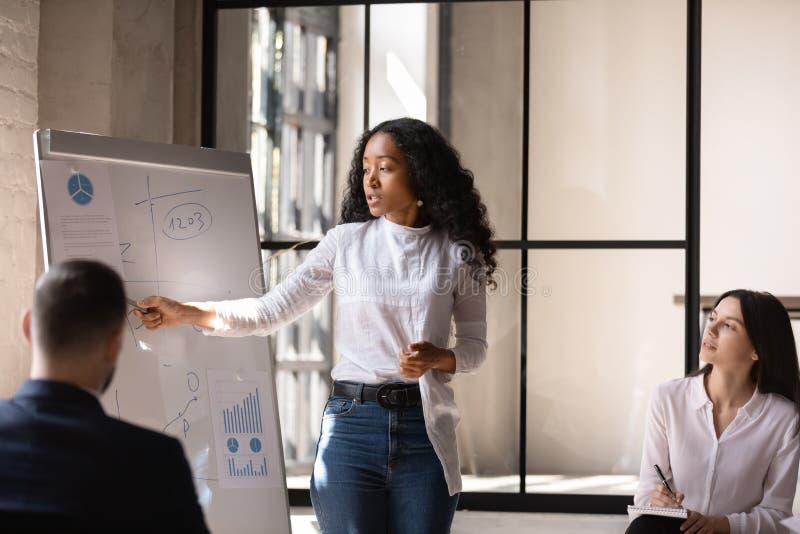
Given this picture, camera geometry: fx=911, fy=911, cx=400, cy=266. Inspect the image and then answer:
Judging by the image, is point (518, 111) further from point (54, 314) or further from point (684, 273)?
point (54, 314)

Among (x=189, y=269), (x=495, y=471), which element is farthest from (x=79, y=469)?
(x=495, y=471)

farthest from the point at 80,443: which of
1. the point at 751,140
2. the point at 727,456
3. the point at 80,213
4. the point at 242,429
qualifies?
the point at 751,140

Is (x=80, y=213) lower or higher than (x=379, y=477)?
higher

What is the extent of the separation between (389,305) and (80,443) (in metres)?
1.03

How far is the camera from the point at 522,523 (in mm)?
3426

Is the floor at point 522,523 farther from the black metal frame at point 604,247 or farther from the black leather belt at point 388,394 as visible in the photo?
the black leather belt at point 388,394

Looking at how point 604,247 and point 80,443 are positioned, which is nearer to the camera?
point 80,443

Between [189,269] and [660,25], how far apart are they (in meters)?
2.13

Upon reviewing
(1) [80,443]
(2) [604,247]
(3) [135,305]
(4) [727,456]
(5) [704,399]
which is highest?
(2) [604,247]

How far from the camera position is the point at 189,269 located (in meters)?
2.49

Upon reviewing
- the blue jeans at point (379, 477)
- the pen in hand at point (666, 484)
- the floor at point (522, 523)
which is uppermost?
the blue jeans at point (379, 477)

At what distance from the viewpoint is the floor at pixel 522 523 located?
3357 mm

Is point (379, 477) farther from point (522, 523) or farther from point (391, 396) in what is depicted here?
point (522, 523)

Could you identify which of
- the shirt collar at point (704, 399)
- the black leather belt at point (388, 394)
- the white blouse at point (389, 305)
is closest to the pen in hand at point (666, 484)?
the shirt collar at point (704, 399)
